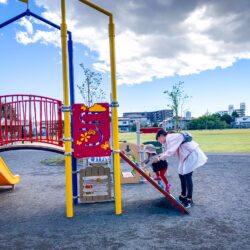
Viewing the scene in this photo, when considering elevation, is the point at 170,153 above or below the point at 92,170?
above

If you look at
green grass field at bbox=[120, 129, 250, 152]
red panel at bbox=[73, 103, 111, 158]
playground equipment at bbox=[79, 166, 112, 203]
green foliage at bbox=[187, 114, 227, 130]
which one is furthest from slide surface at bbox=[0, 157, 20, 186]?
green foliage at bbox=[187, 114, 227, 130]

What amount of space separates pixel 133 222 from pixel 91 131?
1.69m

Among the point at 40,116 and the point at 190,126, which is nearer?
the point at 40,116

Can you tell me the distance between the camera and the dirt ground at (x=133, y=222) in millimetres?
3396

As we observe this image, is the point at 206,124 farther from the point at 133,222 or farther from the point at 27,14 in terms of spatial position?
the point at 133,222

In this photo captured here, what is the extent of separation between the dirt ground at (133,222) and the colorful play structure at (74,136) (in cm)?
33

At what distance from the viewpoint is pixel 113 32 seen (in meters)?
4.89

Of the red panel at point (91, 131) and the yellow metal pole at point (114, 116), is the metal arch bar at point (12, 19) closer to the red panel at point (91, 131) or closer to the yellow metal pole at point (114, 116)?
the yellow metal pole at point (114, 116)

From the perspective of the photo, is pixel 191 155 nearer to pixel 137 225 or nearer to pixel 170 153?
pixel 170 153

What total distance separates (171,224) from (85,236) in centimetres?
127

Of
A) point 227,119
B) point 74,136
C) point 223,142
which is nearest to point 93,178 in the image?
point 74,136

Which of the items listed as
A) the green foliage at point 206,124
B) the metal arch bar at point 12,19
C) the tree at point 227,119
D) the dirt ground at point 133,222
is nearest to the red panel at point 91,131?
the dirt ground at point 133,222

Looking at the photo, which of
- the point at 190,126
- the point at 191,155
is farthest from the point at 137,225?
the point at 190,126

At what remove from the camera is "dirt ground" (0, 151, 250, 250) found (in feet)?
11.1
